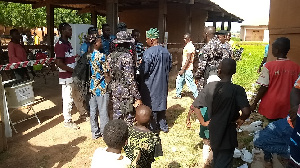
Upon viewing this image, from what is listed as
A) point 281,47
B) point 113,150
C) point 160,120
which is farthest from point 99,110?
point 281,47

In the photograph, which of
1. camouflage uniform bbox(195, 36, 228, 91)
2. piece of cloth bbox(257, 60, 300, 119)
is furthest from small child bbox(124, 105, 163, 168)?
camouflage uniform bbox(195, 36, 228, 91)

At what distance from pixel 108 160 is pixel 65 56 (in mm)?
3550

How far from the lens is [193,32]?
51.1 feet

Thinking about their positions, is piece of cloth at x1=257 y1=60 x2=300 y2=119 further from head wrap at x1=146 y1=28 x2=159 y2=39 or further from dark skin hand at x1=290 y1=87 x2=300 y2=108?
head wrap at x1=146 y1=28 x2=159 y2=39

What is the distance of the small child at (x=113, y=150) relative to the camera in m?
2.11

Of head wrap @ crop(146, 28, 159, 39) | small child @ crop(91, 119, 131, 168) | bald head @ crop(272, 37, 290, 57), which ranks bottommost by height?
small child @ crop(91, 119, 131, 168)

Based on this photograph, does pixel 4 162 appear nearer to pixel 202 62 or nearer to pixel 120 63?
pixel 120 63

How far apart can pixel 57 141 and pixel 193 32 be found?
1231cm

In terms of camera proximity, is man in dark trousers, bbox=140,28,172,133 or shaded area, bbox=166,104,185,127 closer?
man in dark trousers, bbox=140,28,172,133

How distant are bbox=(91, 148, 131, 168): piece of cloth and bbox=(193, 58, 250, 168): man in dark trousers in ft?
4.13

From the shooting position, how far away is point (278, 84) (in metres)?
3.51

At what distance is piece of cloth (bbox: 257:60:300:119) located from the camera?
3.45 m

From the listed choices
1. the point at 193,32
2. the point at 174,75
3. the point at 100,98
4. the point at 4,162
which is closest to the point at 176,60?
the point at 174,75

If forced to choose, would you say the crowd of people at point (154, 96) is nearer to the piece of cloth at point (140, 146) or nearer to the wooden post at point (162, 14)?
the piece of cloth at point (140, 146)
